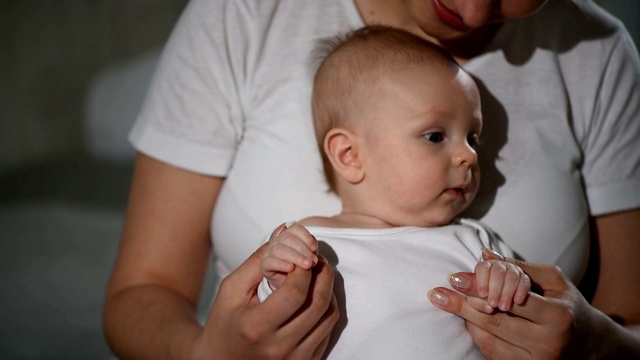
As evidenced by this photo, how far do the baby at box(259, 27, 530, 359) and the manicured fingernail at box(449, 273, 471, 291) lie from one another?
2cm

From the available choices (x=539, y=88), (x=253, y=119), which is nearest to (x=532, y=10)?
(x=539, y=88)

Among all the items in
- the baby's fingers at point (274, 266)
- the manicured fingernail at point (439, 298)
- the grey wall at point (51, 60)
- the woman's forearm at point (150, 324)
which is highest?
the baby's fingers at point (274, 266)

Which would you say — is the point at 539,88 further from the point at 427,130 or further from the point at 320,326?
the point at 320,326

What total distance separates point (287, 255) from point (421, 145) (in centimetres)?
29

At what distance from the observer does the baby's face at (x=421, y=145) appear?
3.70ft

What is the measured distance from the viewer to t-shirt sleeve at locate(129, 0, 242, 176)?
1255mm

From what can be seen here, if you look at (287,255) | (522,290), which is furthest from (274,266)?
(522,290)

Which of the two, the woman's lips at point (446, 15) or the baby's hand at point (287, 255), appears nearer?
the baby's hand at point (287, 255)

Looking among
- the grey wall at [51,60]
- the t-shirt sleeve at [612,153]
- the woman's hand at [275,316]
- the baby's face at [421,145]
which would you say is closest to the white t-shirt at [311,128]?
the t-shirt sleeve at [612,153]

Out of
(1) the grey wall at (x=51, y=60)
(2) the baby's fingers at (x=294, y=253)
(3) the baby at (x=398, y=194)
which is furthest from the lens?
(1) the grey wall at (x=51, y=60)

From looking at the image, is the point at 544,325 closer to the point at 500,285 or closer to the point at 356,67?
the point at 500,285

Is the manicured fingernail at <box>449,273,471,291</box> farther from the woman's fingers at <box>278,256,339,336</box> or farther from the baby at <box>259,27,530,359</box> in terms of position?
the woman's fingers at <box>278,256,339,336</box>

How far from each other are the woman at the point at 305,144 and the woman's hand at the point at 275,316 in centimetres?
17

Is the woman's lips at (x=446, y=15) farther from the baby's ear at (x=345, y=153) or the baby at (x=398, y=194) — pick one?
the baby's ear at (x=345, y=153)
